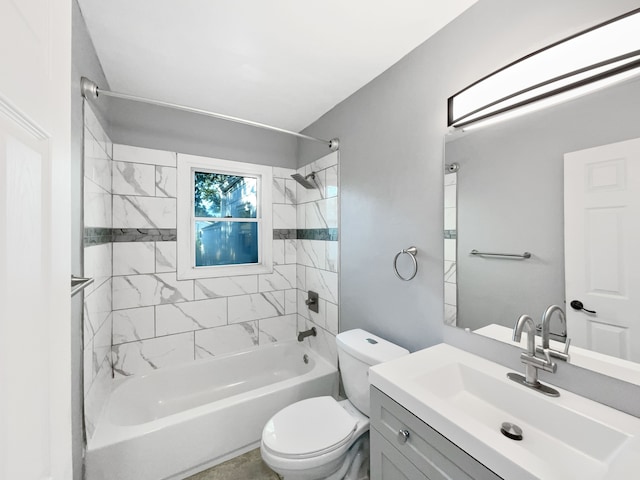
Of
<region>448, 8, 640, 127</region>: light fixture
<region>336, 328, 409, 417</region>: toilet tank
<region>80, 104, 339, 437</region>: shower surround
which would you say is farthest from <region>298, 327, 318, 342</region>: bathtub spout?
<region>448, 8, 640, 127</region>: light fixture

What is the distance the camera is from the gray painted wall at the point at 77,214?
124 cm

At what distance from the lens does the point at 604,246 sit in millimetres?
917

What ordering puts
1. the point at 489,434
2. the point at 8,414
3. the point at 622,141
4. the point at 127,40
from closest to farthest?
the point at 8,414
the point at 489,434
the point at 622,141
the point at 127,40

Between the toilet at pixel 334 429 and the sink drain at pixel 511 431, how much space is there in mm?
582

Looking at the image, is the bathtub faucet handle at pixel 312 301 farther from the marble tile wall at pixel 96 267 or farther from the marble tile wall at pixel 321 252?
the marble tile wall at pixel 96 267

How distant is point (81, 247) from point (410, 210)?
176 cm

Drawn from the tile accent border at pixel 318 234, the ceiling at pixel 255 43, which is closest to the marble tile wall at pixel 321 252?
the tile accent border at pixel 318 234

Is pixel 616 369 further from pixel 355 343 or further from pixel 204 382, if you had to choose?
pixel 204 382

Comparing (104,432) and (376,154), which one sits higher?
(376,154)

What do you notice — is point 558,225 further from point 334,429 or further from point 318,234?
point 318,234

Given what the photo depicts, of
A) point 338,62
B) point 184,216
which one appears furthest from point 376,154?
point 184,216

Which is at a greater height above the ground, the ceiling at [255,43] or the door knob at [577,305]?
the ceiling at [255,43]

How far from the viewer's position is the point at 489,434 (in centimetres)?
78

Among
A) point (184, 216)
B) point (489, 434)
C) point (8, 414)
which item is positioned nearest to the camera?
point (8, 414)
